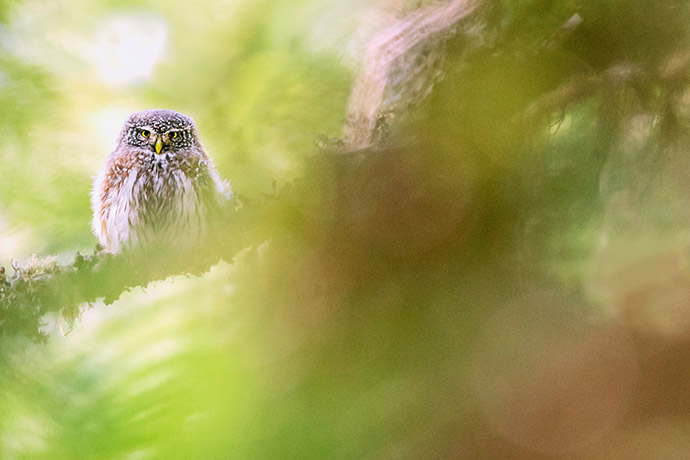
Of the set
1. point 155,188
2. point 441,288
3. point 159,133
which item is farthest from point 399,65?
point 155,188

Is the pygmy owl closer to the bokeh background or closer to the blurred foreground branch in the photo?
the blurred foreground branch

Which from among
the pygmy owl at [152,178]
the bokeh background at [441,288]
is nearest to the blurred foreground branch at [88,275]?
the bokeh background at [441,288]

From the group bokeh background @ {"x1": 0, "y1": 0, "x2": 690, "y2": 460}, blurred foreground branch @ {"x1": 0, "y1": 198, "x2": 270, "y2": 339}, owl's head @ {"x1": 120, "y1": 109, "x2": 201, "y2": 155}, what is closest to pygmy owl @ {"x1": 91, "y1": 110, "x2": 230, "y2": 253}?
owl's head @ {"x1": 120, "y1": 109, "x2": 201, "y2": 155}

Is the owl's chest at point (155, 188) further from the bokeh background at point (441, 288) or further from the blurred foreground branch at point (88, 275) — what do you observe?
the bokeh background at point (441, 288)

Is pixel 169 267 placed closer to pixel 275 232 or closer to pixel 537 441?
pixel 275 232

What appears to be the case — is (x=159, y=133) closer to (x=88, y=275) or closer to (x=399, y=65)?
(x=88, y=275)

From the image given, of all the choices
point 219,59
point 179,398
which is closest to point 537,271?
point 179,398
